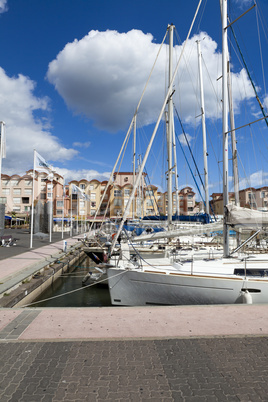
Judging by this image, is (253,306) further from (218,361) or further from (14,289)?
(14,289)

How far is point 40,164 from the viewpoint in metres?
23.6

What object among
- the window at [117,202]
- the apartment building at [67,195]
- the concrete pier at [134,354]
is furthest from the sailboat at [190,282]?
the window at [117,202]

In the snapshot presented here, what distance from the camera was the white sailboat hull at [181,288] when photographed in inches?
343

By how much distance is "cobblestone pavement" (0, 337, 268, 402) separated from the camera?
3688mm

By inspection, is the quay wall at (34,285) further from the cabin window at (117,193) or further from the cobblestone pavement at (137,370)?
the cabin window at (117,193)

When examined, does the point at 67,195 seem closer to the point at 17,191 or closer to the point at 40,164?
the point at 17,191

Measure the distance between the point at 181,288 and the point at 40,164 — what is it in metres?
18.9

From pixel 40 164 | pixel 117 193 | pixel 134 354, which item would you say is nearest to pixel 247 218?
pixel 134 354

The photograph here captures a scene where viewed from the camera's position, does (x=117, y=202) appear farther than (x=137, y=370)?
Yes

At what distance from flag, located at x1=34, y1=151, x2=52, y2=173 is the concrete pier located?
708 inches

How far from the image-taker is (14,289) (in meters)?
10.8

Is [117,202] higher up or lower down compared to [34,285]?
higher up

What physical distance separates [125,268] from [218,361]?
583cm

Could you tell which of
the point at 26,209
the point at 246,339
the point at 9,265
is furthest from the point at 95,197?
the point at 246,339
